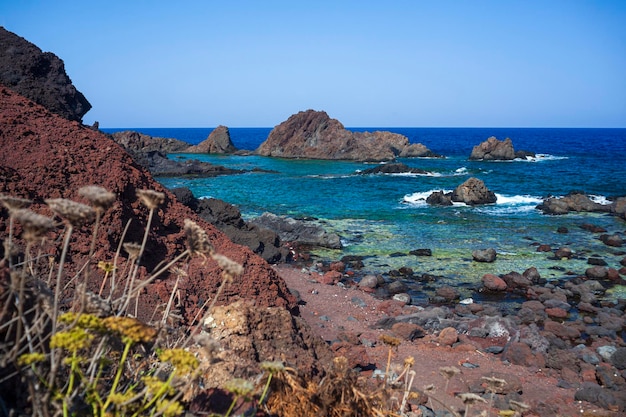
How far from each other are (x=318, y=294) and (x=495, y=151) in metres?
58.1

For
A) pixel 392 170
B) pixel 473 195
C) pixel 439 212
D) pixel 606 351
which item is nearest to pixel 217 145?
pixel 392 170

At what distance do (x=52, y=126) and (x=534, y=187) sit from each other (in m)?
40.5

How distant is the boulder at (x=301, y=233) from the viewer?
20375 mm

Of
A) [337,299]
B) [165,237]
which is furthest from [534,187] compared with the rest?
[165,237]

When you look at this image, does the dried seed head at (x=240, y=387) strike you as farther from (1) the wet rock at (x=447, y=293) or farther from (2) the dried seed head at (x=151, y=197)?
(1) the wet rock at (x=447, y=293)

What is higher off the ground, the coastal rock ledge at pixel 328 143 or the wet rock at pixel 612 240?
the coastal rock ledge at pixel 328 143

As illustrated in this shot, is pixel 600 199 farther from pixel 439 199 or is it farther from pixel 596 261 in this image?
pixel 596 261

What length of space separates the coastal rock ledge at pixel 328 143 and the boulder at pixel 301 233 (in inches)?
1686

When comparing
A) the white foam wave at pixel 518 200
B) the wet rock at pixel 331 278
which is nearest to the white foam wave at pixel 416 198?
the white foam wave at pixel 518 200

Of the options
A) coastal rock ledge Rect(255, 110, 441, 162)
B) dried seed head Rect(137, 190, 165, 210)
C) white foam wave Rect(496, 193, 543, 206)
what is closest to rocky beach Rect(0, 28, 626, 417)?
dried seed head Rect(137, 190, 165, 210)

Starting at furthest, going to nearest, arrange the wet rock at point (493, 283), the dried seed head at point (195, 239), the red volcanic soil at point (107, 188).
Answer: the wet rock at point (493, 283)
the red volcanic soil at point (107, 188)
the dried seed head at point (195, 239)

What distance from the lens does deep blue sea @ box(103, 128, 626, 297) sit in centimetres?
1836

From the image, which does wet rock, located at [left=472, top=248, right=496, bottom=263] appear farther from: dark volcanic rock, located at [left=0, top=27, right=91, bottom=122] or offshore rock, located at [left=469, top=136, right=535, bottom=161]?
offshore rock, located at [left=469, top=136, right=535, bottom=161]

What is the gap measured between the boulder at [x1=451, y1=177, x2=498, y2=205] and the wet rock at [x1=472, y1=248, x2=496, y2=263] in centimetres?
1399
